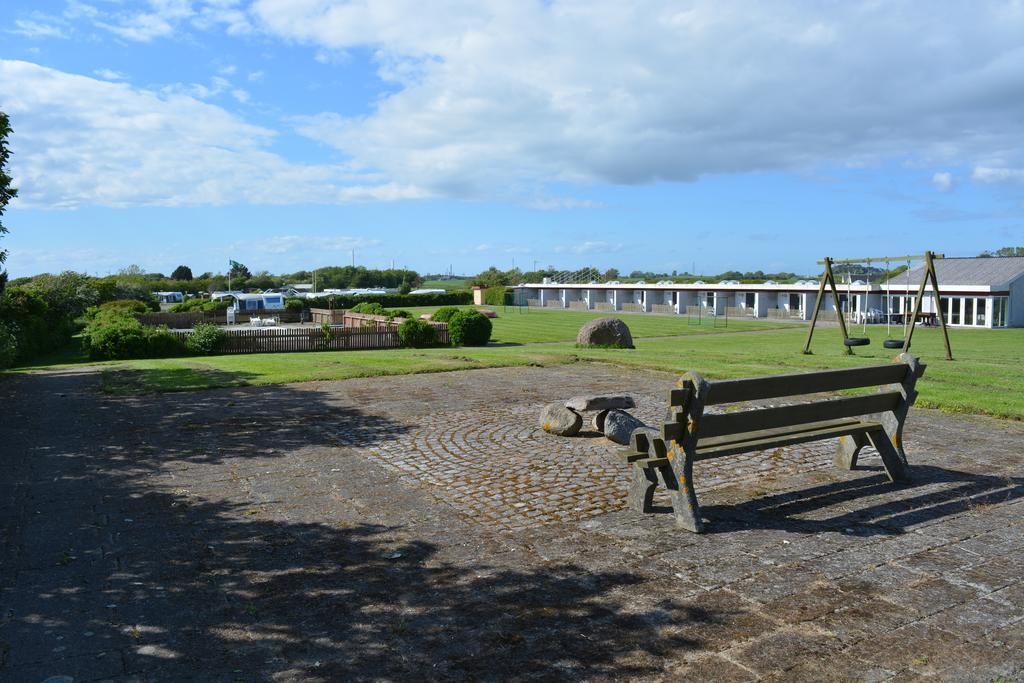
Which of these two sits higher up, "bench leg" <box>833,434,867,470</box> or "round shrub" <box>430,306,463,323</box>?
"round shrub" <box>430,306,463,323</box>

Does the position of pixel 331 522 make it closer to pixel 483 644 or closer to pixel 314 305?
pixel 483 644

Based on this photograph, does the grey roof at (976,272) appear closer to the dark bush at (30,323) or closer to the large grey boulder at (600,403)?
the large grey boulder at (600,403)

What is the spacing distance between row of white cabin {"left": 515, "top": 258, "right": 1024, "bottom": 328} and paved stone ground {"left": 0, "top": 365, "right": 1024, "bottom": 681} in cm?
2617

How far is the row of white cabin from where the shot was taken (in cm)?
4647

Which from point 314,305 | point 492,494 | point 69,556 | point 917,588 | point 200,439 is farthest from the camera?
point 314,305

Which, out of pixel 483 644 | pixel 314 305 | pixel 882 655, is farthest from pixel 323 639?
pixel 314 305

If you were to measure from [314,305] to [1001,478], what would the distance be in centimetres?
6542

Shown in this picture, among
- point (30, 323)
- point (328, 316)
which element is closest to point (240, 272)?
point (328, 316)

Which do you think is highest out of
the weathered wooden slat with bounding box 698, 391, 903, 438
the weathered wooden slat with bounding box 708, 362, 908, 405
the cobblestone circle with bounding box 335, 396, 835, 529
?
the weathered wooden slat with bounding box 708, 362, 908, 405

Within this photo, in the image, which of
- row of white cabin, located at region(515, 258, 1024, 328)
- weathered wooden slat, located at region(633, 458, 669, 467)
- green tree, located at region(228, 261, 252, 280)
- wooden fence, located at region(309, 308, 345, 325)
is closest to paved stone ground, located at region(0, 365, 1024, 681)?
weathered wooden slat, located at region(633, 458, 669, 467)

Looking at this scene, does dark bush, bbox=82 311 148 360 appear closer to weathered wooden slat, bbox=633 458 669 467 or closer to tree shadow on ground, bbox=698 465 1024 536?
weathered wooden slat, bbox=633 458 669 467

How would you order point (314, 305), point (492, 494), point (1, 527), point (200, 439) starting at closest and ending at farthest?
point (1, 527) → point (492, 494) → point (200, 439) → point (314, 305)

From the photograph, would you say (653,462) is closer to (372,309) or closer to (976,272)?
(372,309)

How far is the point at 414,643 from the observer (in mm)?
4117
